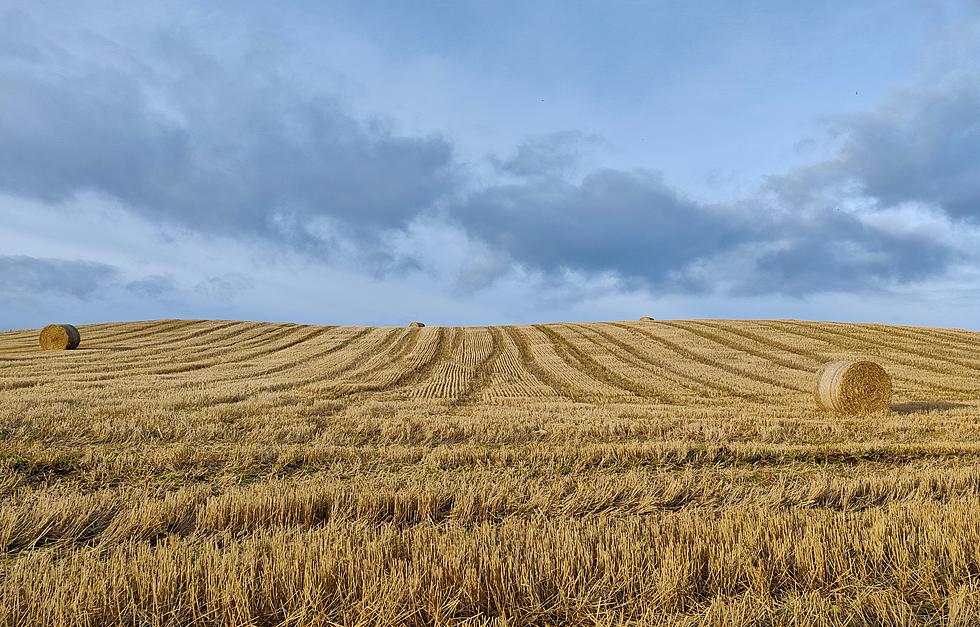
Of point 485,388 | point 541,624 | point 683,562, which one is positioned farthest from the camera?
point 485,388

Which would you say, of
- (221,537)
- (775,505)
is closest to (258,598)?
(221,537)

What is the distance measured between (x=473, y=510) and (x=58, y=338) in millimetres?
35927

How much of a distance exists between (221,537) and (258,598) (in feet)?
5.88

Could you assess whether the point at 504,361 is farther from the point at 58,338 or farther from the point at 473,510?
the point at 58,338

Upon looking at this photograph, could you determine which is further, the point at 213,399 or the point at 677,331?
the point at 677,331

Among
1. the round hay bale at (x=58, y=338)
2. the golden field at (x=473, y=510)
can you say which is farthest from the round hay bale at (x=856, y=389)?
the round hay bale at (x=58, y=338)

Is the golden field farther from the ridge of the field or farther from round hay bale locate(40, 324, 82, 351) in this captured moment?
round hay bale locate(40, 324, 82, 351)

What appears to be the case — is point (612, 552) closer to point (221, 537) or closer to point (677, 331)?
point (221, 537)

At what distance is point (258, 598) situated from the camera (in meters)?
3.73

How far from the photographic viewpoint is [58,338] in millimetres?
32156

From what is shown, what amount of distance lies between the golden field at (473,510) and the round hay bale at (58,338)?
57.2 feet

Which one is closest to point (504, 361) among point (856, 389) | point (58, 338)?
point (856, 389)

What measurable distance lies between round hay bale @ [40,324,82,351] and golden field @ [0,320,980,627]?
17.4 m

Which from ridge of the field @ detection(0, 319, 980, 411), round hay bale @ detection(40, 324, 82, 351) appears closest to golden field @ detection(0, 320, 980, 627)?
ridge of the field @ detection(0, 319, 980, 411)
